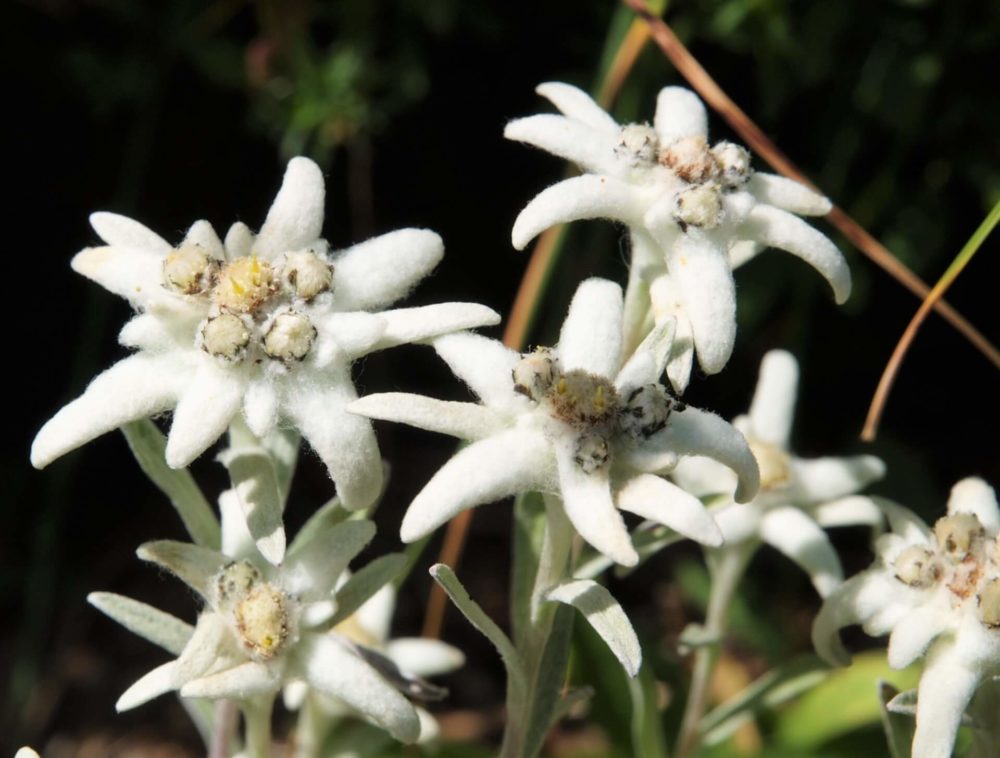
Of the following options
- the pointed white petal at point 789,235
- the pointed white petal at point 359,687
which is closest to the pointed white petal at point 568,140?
the pointed white petal at point 789,235

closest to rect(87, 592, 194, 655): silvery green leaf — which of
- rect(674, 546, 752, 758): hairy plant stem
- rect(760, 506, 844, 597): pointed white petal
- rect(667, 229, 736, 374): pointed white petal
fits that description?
rect(667, 229, 736, 374): pointed white petal

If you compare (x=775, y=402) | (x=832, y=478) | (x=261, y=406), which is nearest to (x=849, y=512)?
(x=832, y=478)

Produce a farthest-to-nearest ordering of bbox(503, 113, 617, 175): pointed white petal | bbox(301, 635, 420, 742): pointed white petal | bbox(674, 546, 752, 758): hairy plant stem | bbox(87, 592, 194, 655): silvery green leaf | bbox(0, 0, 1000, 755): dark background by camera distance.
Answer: bbox(0, 0, 1000, 755): dark background
bbox(674, 546, 752, 758): hairy plant stem
bbox(503, 113, 617, 175): pointed white petal
bbox(87, 592, 194, 655): silvery green leaf
bbox(301, 635, 420, 742): pointed white petal

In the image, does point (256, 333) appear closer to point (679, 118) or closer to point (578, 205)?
point (578, 205)

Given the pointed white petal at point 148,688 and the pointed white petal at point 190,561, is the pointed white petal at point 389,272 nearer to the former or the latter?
the pointed white petal at point 190,561

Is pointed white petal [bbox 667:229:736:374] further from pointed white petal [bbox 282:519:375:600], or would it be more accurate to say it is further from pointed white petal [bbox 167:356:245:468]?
pointed white petal [bbox 167:356:245:468]
